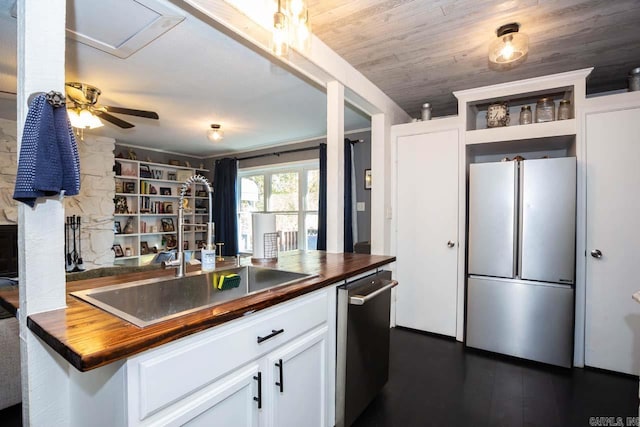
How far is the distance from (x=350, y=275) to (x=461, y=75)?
2007 millimetres

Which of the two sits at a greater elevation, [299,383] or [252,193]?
[252,193]

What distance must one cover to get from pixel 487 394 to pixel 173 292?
2019 millimetres

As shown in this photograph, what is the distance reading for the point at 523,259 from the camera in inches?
97.0

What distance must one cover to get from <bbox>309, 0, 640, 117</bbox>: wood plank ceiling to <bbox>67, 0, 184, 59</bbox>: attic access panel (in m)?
0.86

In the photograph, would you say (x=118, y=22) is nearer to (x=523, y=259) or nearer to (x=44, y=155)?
(x=44, y=155)

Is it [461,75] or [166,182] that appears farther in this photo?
[166,182]

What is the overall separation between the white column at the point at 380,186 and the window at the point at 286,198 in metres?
1.62

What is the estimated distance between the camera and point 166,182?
18.0ft

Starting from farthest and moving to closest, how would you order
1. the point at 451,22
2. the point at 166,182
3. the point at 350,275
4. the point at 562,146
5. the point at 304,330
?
the point at 166,182 < the point at 562,146 < the point at 451,22 < the point at 350,275 < the point at 304,330

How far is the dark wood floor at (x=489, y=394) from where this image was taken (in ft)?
5.83

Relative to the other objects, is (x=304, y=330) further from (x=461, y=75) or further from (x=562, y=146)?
(x=562, y=146)

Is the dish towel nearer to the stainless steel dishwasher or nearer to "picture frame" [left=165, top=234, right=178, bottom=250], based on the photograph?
the stainless steel dishwasher

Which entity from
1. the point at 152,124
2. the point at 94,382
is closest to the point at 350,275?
A: the point at 94,382

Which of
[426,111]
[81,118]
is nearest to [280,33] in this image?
[426,111]
